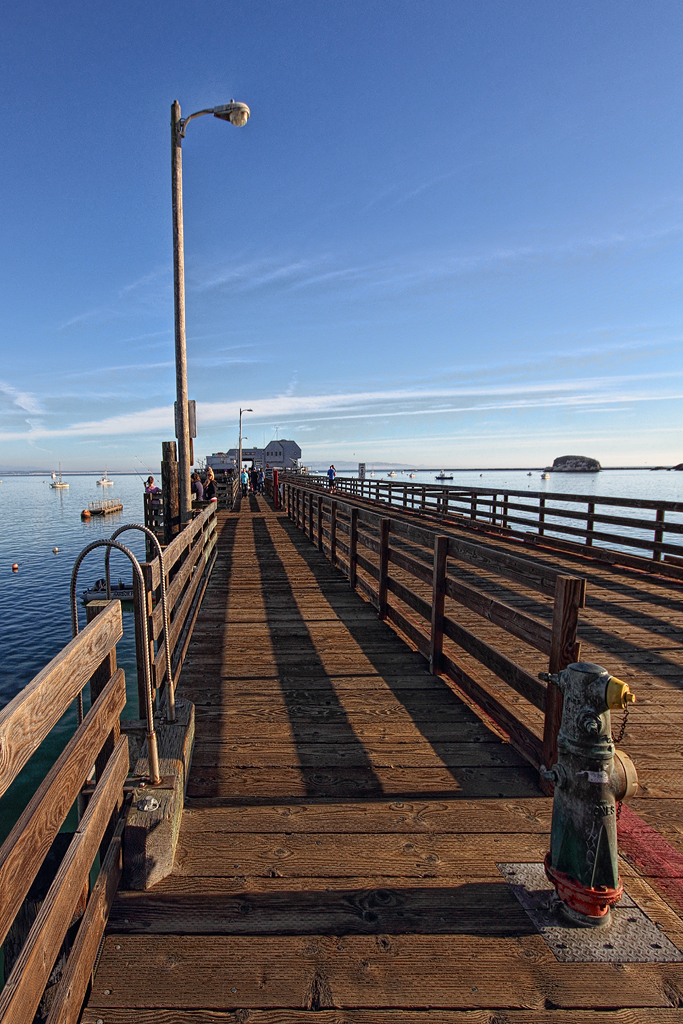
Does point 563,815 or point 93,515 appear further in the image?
point 93,515

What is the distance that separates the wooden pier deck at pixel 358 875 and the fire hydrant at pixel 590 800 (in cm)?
23

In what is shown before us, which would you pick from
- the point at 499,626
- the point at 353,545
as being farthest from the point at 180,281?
the point at 499,626

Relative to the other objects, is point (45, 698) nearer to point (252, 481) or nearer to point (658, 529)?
point (658, 529)

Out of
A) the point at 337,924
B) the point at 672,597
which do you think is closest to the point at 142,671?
the point at 337,924

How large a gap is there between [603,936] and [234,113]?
1199 cm

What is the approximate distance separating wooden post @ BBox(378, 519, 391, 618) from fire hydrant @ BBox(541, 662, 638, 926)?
13.9ft

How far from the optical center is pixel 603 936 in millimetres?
2186

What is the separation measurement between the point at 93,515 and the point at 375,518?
62.3 m

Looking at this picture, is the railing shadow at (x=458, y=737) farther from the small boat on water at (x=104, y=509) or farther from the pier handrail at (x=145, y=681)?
the small boat on water at (x=104, y=509)

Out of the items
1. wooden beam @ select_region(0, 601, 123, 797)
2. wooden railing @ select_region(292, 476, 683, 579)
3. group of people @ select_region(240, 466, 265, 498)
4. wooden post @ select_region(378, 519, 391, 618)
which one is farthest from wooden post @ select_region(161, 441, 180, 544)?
group of people @ select_region(240, 466, 265, 498)

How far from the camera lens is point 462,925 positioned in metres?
2.24

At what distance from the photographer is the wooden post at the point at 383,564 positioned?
648 centimetres

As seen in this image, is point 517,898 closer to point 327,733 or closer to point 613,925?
point 613,925

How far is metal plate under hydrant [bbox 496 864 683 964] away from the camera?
2102 mm
